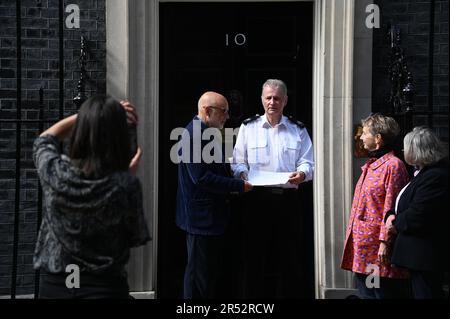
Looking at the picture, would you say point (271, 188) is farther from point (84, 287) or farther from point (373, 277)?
point (84, 287)

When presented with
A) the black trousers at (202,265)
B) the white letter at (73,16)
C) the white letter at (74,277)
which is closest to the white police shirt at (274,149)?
the black trousers at (202,265)

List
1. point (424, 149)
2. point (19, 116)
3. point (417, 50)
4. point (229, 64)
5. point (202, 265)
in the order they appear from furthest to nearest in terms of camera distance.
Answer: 1. point (229, 64)
2. point (417, 50)
3. point (19, 116)
4. point (202, 265)
5. point (424, 149)

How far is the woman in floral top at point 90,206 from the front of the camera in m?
3.36

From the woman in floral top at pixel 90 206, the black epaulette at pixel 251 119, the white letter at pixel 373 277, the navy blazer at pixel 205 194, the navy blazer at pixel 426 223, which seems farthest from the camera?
the black epaulette at pixel 251 119

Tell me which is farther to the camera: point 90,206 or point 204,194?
point 204,194

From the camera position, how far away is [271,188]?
5352mm

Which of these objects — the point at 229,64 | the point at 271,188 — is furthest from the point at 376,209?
the point at 229,64

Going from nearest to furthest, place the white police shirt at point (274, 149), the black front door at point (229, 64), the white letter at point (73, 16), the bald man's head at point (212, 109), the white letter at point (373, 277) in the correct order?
→ 1. the white letter at point (373, 277)
2. the bald man's head at point (212, 109)
3. the white police shirt at point (274, 149)
4. the white letter at point (73, 16)
5. the black front door at point (229, 64)

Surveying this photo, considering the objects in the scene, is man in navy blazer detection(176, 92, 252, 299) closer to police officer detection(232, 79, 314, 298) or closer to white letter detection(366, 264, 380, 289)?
police officer detection(232, 79, 314, 298)

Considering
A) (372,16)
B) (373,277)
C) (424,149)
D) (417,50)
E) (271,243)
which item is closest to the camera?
(424,149)

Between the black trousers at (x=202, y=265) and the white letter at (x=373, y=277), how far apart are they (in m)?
1.04

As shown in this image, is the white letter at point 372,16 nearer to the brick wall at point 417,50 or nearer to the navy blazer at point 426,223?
the brick wall at point 417,50

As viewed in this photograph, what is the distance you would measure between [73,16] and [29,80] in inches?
23.2
